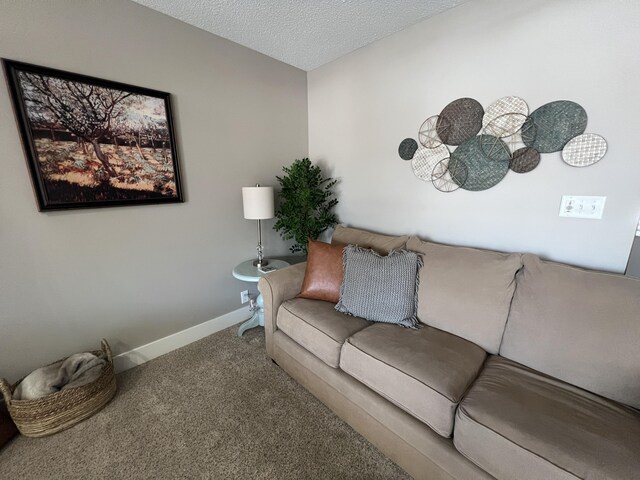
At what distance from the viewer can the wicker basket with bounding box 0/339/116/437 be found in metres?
1.28

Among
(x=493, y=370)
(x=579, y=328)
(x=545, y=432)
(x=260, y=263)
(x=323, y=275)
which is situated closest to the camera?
(x=545, y=432)

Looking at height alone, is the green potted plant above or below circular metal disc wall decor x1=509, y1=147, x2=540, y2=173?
below

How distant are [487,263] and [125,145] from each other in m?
2.32

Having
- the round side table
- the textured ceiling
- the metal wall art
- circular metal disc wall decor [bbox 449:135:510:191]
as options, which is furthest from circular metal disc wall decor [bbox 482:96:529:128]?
the round side table

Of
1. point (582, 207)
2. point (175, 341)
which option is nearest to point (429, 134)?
point (582, 207)

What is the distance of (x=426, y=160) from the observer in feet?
6.27

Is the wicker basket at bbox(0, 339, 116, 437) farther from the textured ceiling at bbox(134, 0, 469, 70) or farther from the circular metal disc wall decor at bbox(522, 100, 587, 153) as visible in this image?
the circular metal disc wall decor at bbox(522, 100, 587, 153)

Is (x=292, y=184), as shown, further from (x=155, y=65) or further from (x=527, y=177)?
(x=527, y=177)

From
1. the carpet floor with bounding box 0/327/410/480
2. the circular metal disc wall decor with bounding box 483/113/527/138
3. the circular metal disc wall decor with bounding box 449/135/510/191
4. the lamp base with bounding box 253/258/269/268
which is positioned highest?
the circular metal disc wall decor with bounding box 483/113/527/138

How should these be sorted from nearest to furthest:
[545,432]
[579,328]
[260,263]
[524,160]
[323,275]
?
[545,432]
[579,328]
[524,160]
[323,275]
[260,263]

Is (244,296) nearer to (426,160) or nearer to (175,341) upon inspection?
(175,341)

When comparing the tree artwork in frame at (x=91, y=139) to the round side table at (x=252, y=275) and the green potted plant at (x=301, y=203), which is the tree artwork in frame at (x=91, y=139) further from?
the green potted plant at (x=301, y=203)

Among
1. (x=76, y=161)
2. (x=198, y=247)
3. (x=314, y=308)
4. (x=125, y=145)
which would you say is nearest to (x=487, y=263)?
(x=314, y=308)

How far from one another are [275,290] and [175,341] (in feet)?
3.29
